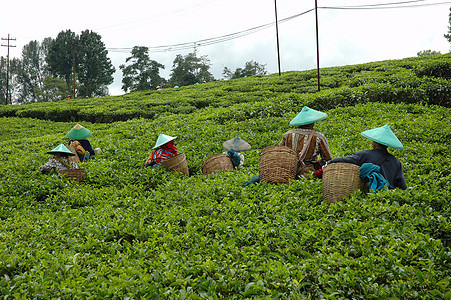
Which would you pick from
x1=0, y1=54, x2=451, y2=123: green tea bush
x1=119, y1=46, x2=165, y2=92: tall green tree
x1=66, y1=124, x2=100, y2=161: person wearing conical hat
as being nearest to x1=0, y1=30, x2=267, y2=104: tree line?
x1=119, y1=46, x2=165, y2=92: tall green tree

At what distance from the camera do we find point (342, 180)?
445 cm

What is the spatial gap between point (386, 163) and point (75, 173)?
551 centimetres

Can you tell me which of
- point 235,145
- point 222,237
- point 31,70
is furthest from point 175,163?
point 31,70

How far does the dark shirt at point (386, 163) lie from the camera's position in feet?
15.1

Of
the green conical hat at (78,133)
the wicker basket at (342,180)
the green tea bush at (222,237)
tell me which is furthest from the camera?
the green conical hat at (78,133)

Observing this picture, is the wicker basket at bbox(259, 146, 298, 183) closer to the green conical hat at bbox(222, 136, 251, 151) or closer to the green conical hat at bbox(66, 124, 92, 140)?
the green conical hat at bbox(222, 136, 251, 151)

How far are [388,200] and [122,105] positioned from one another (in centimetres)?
1780

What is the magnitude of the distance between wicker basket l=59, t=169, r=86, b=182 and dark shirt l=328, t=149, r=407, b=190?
484 centimetres

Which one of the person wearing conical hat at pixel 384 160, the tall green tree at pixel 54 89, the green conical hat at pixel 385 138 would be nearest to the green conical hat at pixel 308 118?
the green conical hat at pixel 385 138

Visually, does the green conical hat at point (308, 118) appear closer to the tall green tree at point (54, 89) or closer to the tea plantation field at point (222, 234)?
the tea plantation field at point (222, 234)

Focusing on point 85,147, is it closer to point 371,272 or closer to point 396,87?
point 371,272

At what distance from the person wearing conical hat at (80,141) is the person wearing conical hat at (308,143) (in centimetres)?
537

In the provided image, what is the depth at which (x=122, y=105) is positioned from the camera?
781 inches

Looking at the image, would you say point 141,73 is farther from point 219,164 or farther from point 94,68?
point 219,164
